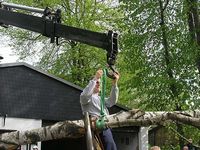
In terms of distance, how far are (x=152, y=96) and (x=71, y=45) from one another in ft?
31.1

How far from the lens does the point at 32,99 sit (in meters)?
17.8

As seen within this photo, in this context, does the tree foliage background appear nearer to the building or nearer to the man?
the building

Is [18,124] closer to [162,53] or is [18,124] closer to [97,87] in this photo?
[162,53]

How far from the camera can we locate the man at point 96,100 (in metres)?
5.38

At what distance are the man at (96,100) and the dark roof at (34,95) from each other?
11.5 metres

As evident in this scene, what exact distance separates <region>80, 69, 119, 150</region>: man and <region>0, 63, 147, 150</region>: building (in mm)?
11044

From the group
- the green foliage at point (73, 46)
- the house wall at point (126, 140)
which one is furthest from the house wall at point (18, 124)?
the green foliage at point (73, 46)

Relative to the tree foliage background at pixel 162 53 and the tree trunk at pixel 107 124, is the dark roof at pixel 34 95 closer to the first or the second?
the tree foliage background at pixel 162 53

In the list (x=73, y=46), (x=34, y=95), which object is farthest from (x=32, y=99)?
(x=73, y=46)

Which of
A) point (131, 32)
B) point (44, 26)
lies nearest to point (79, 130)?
point (44, 26)

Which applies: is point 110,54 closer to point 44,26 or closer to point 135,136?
point 44,26

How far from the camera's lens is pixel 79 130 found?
202 inches

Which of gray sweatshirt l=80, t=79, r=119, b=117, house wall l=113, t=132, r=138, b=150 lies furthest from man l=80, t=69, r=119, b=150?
house wall l=113, t=132, r=138, b=150

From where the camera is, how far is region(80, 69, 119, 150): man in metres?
5.38
